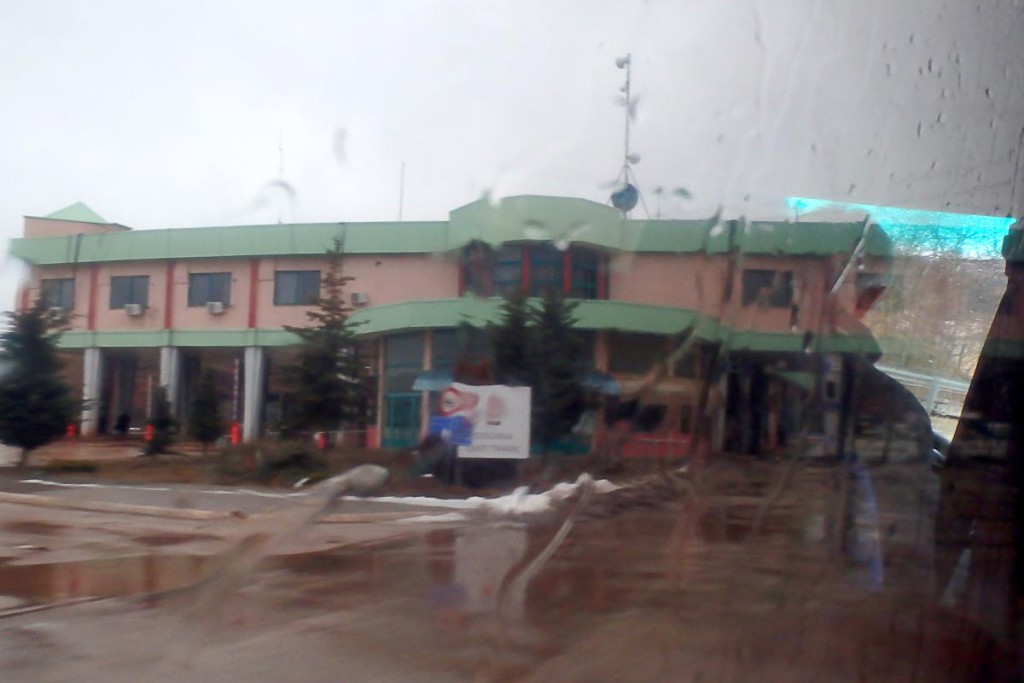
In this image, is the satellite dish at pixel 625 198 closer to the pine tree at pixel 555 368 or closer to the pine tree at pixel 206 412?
the pine tree at pixel 555 368

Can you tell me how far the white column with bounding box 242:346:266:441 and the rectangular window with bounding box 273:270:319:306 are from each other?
27cm

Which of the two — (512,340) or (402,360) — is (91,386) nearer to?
(402,360)

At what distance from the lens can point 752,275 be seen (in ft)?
19.3

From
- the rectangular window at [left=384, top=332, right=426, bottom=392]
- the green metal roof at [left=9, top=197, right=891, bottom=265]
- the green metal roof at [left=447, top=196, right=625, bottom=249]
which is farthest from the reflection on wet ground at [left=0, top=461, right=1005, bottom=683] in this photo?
the green metal roof at [left=447, top=196, right=625, bottom=249]

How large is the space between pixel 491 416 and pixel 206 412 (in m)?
1.41

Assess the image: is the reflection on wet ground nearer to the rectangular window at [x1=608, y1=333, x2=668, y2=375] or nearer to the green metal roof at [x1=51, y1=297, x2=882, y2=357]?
the rectangular window at [x1=608, y1=333, x2=668, y2=375]

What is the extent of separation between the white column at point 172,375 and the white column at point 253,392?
0.32 m

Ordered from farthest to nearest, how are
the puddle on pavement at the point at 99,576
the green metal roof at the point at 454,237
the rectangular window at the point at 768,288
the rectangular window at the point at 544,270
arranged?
the rectangular window at the point at 768,288, the rectangular window at the point at 544,270, the puddle on pavement at the point at 99,576, the green metal roof at the point at 454,237

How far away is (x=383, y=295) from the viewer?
5.00 metres

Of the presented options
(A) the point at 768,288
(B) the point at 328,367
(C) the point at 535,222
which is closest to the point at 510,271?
(C) the point at 535,222

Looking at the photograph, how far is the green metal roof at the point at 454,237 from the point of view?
5000mm

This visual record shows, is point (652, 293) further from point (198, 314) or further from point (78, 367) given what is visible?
point (78, 367)

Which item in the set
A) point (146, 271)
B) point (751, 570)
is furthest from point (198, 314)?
point (751, 570)

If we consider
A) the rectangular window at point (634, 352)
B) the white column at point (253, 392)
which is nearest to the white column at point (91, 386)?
the white column at point (253, 392)
